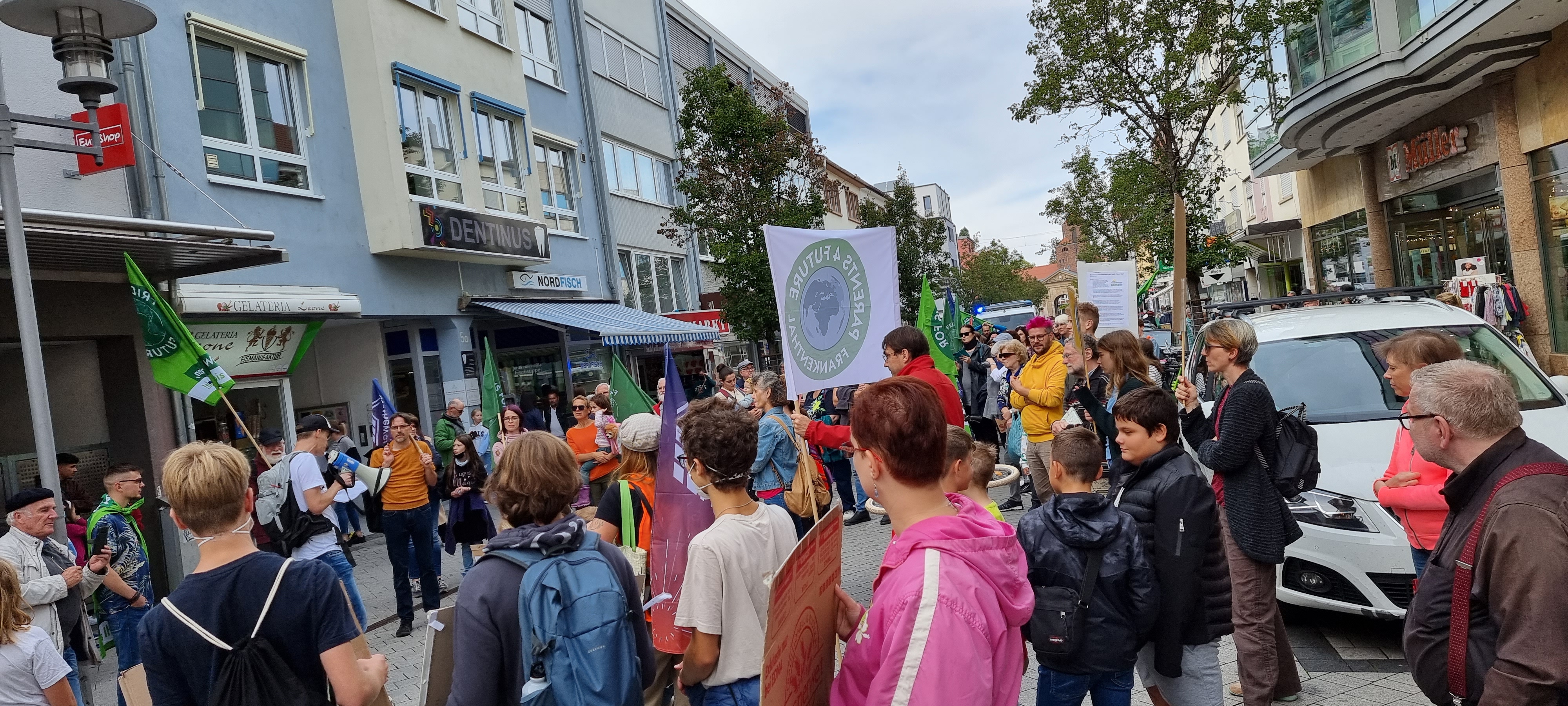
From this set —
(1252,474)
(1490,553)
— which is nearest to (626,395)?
(1252,474)

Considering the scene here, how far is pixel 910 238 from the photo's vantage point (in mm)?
38625

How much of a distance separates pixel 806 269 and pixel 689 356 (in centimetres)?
2140

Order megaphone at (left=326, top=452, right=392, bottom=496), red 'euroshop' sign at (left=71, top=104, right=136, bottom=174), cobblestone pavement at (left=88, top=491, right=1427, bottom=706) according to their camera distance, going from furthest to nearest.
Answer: red 'euroshop' sign at (left=71, top=104, right=136, bottom=174), megaphone at (left=326, top=452, right=392, bottom=496), cobblestone pavement at (left=88, top=491, right=1427, bottom=706)

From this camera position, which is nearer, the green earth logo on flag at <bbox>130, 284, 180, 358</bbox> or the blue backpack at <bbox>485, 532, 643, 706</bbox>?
the blue backpack at <bbox>485, 532, 643, 706</bbox>

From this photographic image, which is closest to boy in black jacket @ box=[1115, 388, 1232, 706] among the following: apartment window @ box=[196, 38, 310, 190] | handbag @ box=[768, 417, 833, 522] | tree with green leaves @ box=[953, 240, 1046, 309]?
handbag @ box=[768, 417, 833, 522]

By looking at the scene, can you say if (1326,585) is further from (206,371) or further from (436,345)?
(436,345)

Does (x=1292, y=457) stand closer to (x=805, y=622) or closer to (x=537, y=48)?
(x=805, y=622)

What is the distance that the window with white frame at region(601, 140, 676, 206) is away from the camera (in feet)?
74.7

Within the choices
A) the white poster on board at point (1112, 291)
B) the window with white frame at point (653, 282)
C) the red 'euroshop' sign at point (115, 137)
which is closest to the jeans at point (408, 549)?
the red 'euroshop' sign at point (115, 137)

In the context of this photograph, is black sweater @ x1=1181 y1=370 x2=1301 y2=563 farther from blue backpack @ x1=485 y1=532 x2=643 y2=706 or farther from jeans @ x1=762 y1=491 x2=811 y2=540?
blue backpack @ x1=485 y1=532 x2=643 y2=706

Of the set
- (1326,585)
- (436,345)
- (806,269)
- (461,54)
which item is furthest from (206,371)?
(461,54)

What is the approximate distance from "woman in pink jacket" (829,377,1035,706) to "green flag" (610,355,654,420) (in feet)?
22.6

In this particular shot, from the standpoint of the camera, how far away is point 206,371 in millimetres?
6957

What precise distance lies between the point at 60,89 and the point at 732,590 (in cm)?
500
